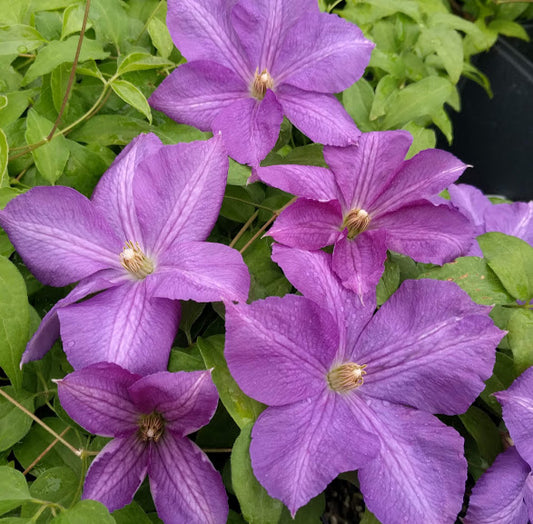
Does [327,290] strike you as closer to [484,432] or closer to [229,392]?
[229,392]

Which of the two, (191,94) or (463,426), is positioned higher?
(191,94)

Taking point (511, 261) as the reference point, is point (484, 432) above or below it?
below

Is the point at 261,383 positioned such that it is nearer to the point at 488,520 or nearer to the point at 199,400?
the point at 199,400

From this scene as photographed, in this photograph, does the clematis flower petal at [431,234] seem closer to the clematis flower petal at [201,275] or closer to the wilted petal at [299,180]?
the wilted petal at [299,180]

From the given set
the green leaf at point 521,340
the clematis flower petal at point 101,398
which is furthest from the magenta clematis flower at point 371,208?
the clematis flower petal at point 101,398

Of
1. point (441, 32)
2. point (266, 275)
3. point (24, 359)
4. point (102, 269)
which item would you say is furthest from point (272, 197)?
point (441, 32)

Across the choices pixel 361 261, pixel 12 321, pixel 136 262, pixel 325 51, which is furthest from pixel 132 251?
pixel 325 51

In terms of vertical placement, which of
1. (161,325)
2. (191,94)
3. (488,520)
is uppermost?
(191,94)

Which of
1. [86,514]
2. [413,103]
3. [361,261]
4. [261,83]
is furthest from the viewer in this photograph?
[413,103]
